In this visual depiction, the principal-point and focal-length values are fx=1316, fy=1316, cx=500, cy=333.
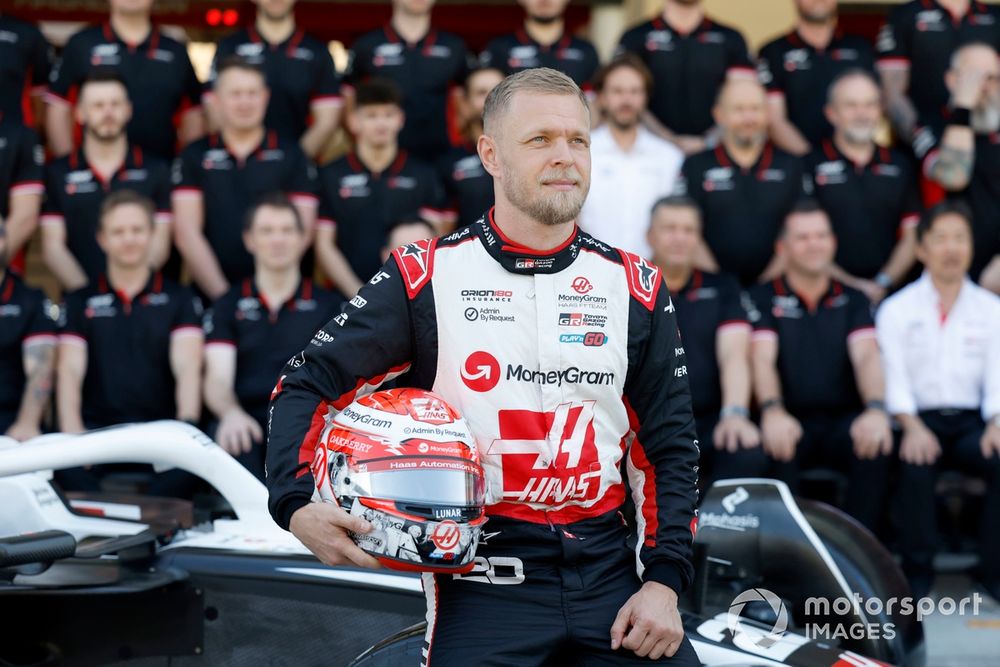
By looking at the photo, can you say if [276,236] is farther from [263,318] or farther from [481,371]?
[481,371]

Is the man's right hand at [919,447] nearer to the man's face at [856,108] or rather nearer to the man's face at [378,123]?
the man's face at [856,108]

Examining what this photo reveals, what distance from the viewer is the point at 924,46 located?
26.6 feet

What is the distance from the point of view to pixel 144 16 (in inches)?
305

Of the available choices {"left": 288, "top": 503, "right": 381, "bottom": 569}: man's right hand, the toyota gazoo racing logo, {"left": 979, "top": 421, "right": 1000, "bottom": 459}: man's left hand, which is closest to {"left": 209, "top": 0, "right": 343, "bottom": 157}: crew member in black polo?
{"left": 979, "top": 421, "right": 1000, "bottom": 459}: man's left hand

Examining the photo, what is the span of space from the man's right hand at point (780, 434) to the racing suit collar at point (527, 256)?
12.2 feet

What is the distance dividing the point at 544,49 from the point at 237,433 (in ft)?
10.4

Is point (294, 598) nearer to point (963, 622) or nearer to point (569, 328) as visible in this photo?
point (569, 328)

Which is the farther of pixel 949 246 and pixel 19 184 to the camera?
pixel 19 184

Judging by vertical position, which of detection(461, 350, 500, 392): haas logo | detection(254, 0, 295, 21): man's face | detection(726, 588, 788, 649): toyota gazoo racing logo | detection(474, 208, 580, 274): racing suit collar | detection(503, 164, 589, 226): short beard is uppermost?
detection(254, 0, 295, 21): man's face

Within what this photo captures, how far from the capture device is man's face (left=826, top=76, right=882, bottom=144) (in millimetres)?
7418

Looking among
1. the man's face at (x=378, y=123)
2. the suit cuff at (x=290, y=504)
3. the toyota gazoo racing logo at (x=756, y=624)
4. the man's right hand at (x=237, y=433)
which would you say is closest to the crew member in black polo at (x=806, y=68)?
the man's face at (x=378, y=123)

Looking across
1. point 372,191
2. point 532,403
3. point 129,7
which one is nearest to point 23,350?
point 372,191

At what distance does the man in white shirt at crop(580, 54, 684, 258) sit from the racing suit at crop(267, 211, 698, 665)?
169 inches

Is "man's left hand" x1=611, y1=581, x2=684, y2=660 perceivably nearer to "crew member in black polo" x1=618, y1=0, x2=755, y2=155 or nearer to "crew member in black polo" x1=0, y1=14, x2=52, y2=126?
"crew member in black polo" x1=618, y1=0, x2=755, y2=155
